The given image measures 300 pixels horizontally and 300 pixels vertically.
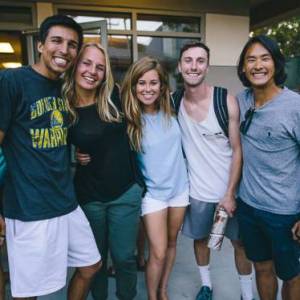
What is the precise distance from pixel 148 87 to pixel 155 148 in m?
0.39

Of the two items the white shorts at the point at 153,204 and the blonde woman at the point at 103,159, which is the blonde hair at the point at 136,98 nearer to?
the blonde woman at the point at 103,159

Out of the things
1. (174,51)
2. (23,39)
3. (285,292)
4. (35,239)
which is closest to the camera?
(35,239)

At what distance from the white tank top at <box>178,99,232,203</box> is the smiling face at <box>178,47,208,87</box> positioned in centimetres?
19

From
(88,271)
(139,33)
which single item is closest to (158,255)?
(88,271)

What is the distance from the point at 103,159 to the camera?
202 centimetres

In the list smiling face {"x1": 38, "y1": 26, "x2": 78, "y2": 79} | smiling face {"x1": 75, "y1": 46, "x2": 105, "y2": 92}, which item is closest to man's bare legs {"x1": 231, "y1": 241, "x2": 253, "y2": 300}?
smiling face {"x1": 75, "y1": 46, "x2": 105, "y2": 92}

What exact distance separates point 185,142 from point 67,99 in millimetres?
854

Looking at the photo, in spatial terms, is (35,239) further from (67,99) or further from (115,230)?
(67,99)

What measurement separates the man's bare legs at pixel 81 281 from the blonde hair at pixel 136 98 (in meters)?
0.78

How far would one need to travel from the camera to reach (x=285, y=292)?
79.7 inches

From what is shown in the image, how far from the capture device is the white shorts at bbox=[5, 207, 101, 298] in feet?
5.61

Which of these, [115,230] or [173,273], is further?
[173,273]

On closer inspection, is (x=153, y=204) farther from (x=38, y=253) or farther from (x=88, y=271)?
(x=38, y=253)

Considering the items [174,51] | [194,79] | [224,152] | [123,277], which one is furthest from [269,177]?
[174,51]
